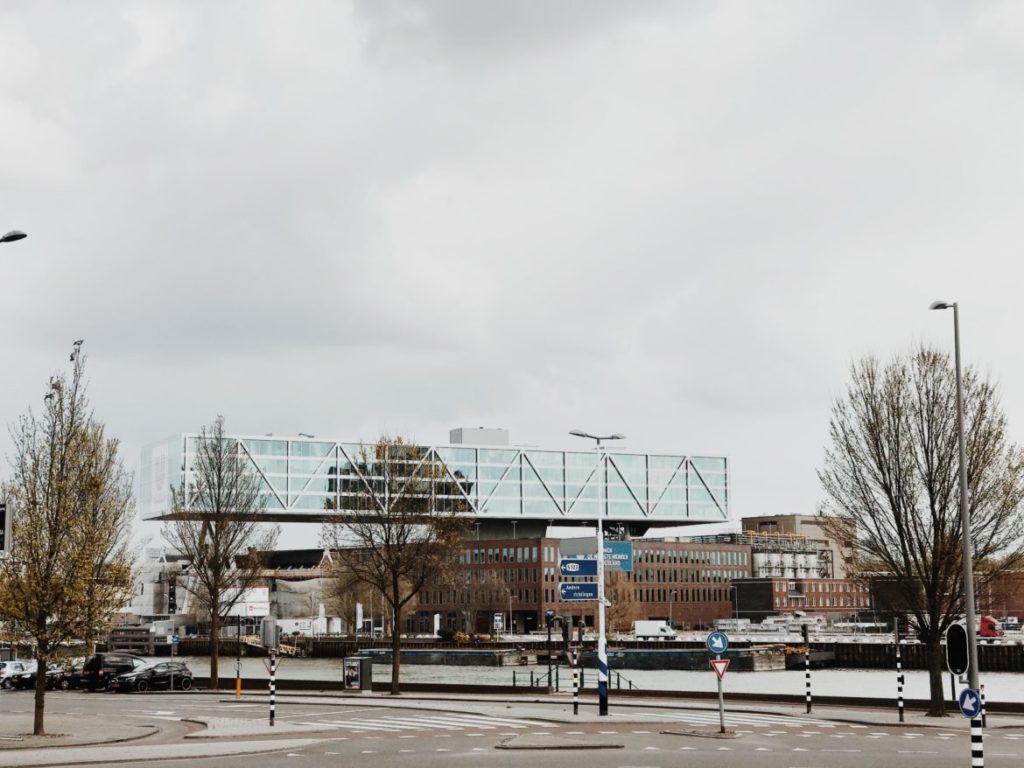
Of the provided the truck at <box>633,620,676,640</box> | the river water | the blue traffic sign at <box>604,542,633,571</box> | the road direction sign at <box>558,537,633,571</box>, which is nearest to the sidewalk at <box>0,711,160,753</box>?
the road direction sign at <box>558,537,633,571</box>

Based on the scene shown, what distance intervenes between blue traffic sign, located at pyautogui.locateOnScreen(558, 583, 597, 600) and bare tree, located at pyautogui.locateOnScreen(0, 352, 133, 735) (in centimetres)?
1401

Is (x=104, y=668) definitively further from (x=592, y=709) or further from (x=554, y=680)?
(x=592, y=709)

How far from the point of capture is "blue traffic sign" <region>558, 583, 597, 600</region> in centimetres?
4106

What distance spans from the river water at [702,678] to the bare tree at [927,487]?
31893 millimetres

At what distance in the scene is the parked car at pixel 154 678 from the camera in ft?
200

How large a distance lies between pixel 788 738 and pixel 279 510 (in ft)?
377

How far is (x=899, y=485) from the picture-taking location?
4247cm

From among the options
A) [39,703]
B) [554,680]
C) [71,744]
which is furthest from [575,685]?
[554,680]

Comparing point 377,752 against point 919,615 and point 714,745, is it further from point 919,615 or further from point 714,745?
point 919,615

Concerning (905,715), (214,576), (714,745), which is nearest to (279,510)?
(214,576)

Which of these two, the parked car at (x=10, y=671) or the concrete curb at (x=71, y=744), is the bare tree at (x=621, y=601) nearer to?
the parked car at (x=10, y=671)

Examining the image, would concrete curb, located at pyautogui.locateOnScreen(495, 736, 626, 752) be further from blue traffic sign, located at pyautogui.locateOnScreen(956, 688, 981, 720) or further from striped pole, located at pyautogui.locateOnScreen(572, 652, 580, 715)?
blue traffic sign, located at pyautogui.locateOnScreen(956, 688, 981, 720)

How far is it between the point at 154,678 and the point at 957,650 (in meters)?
47.6

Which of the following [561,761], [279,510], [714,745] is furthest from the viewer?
[279,510]
